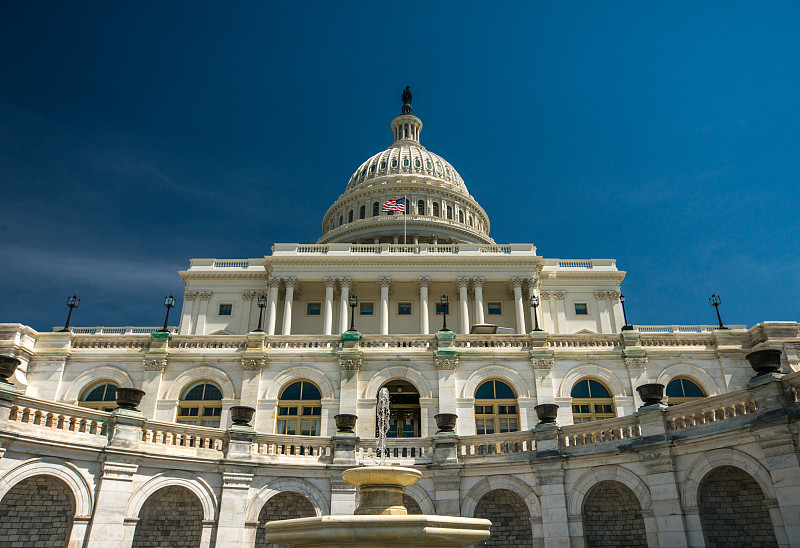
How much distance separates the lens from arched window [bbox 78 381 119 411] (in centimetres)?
3453

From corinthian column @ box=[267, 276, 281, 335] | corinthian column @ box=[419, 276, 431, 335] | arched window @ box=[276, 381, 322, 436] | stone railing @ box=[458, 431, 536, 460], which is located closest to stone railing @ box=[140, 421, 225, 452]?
A: arched window @ box=[276, 381, 322, 436]

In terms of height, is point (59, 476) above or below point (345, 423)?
below

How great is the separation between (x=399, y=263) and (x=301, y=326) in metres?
14.0

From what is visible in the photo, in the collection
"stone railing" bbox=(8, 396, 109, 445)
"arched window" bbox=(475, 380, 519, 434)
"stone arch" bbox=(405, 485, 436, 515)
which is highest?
"arched window" bbox=(475, 380, 519, 434)

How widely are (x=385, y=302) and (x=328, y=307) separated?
6.63 metres

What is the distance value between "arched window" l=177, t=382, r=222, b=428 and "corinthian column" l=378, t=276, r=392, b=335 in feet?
117

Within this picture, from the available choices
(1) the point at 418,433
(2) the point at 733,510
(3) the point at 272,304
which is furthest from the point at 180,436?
(3) the point at 272,304

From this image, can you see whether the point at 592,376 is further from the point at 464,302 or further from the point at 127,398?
the point at 464,302

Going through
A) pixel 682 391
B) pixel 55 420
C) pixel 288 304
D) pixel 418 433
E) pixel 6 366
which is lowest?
pixel 55 420

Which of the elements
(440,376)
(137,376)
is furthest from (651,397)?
(137,376)

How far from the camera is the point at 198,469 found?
2364 cm

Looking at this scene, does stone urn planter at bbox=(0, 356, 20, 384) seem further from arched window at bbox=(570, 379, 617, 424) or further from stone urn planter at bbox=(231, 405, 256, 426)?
arched window at bbox=(570, 379, 617, 424)

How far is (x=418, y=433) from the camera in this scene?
3597cm

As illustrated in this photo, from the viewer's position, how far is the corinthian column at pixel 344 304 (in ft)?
230
